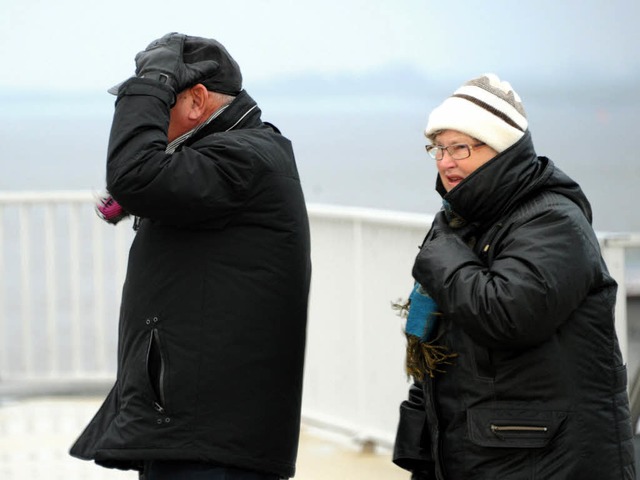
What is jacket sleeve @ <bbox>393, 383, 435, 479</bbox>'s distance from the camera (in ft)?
9.05

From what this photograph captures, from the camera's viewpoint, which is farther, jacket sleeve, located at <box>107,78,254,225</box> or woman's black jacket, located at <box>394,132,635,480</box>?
jacket sleeve, located at <box>107,78,254,225</box>

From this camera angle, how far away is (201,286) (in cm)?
268

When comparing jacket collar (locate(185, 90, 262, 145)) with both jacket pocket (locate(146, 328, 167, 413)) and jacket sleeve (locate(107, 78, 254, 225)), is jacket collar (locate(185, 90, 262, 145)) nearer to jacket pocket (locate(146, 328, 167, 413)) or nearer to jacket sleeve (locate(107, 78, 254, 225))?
jacket sleeve (locate(107, 78, 254, 225))

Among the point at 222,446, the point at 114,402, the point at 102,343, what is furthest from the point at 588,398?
the point at 102,343

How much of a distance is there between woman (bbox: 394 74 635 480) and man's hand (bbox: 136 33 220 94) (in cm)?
56

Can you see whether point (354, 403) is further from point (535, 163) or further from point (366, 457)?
point (535, 163)

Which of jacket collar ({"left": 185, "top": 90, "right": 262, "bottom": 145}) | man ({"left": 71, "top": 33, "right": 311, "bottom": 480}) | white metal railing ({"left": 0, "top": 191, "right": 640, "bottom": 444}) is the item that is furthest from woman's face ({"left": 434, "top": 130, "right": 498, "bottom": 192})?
white metal railing ({"left": 0, "top": 191, "right": 640, "bottom": 444})

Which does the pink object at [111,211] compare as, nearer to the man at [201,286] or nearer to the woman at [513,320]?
the man at [201,286]

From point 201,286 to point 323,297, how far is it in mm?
3024

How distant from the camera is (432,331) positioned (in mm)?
2660

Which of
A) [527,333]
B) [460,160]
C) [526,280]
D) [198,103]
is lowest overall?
[527,333]

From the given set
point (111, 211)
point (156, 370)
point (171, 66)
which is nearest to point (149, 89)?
point (171, 66)

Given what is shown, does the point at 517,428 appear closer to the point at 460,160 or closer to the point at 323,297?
the point at 460,160

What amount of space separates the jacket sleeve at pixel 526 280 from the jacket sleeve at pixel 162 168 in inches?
19.6
